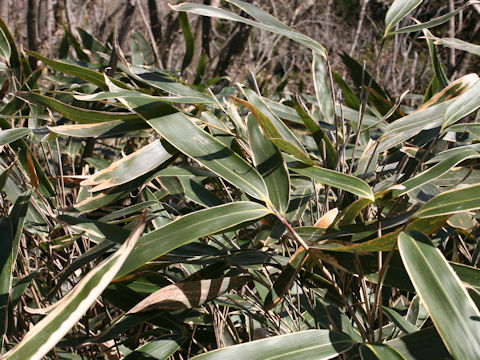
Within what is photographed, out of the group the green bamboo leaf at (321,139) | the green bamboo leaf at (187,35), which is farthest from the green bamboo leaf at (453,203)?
the green bamboo leaf at (187,35)

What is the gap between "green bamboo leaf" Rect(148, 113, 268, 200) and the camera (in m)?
0.65

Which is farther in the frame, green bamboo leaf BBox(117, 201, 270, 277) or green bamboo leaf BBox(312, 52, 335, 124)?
green bamboo leaf BBox(312, 52, 335, 124)

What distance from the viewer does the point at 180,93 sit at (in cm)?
85

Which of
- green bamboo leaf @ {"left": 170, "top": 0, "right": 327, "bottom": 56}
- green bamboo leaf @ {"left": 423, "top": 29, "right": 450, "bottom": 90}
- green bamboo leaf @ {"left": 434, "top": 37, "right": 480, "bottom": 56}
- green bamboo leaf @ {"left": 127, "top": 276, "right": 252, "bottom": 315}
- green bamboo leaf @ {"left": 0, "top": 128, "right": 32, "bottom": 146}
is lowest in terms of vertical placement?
green bamboo leaf @ {"left": 127, "top": 276, "right": 252, "bottom": 315}

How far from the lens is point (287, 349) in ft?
1.80

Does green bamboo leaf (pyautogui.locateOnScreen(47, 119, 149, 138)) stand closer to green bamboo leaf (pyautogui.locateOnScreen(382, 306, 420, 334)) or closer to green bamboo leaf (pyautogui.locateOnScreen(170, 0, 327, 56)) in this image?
green bamboo leaf (pyautogui.locateOnScreen(170, 0, 327, 56))

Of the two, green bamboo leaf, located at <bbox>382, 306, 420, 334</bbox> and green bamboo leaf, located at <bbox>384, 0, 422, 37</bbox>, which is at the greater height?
green bamboo leaf, located at <bbox>384, 0, 422, 37</bbox>

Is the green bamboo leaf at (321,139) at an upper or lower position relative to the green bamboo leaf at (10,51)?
upper

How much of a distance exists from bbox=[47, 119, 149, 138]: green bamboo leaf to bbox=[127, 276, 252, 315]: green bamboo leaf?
0.78 ft

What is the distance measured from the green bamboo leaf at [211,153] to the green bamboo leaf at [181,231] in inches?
2.3

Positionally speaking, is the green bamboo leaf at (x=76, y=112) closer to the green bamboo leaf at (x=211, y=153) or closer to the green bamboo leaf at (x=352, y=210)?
the green bamboo leaf at (x=211, y=153)

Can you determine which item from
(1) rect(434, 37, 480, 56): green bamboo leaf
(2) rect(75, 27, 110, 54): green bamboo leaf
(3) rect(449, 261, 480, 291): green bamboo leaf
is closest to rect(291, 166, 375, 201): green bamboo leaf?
(3) rect(449, 261, 480, 291): green bamboo leaf

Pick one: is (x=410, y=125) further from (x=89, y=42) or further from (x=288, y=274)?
(x=89, y=42)

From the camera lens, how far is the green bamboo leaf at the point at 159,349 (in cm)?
75
